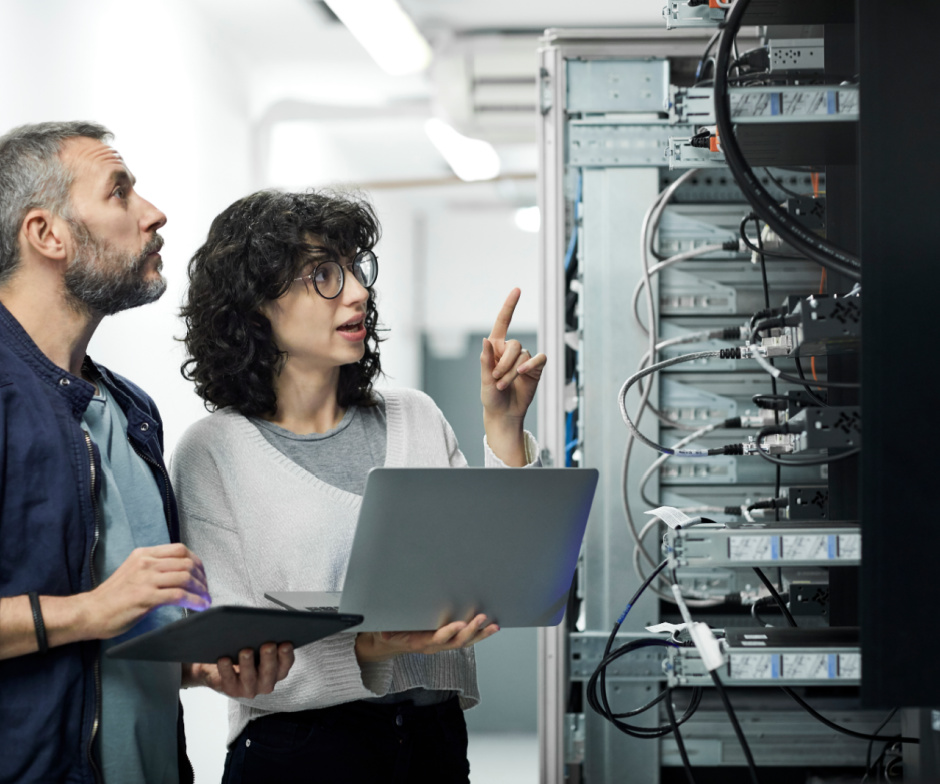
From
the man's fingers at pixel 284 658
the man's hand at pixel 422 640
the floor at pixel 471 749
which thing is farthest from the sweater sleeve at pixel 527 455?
the floor at pixel 471 749

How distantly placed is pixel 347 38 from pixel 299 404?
7.36 feet

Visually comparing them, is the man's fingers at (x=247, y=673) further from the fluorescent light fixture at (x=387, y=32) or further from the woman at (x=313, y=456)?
the fluorescent light fixture at (x=387, y=32)

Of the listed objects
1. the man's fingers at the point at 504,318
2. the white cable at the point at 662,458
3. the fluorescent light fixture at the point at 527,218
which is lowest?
the white cable at the point at 662,458

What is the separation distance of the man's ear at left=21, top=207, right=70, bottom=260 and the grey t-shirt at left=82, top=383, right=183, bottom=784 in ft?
0.61

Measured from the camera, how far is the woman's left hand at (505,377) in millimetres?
1242

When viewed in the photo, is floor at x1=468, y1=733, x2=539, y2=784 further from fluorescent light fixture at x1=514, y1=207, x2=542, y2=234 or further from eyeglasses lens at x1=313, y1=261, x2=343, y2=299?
eyeglasses lens at x1=313, y1=261, x2=343, y2=299

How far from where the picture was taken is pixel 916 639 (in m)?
0.70

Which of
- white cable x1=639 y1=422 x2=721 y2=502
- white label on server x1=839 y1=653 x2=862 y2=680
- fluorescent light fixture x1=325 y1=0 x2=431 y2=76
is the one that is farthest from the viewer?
fluorescent light fixture x1=325 y1=0 x2=431 y2=76

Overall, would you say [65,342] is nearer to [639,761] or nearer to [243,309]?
[243,309]

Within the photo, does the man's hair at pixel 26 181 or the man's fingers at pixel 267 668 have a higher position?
the man's hair at pixel 26 181

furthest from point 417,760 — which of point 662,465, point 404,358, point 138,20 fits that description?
point 404,358

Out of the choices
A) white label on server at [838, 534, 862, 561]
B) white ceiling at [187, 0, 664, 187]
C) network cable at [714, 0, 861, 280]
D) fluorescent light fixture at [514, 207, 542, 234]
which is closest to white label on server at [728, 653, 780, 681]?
white label on server at [838, 534, 862, 561]

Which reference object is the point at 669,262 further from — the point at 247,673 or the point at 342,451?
the point at 247,673

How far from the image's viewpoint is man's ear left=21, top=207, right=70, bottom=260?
109 cm
